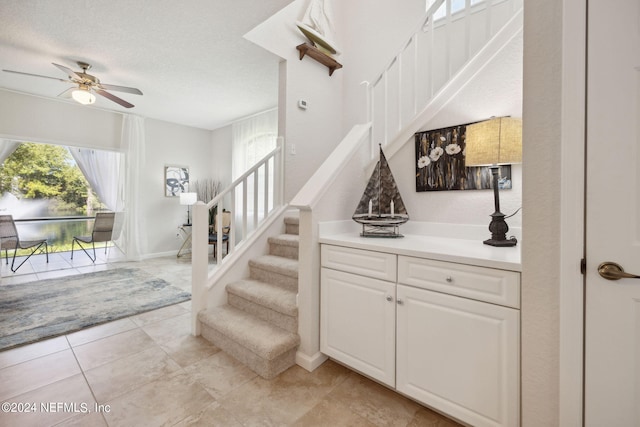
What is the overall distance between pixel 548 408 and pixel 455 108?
5.73 feet

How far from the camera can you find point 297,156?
3164mm

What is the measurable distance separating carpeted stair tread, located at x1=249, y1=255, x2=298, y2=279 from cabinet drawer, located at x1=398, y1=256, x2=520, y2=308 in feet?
3.43

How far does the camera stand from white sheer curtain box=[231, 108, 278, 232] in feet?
16.1

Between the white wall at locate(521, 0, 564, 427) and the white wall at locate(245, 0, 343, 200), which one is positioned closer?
the white wall at locate(521, 0, 564, 427)

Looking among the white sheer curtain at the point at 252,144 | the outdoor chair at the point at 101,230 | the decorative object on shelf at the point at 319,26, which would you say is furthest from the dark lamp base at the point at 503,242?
the outdoor chair at the point at 101,230

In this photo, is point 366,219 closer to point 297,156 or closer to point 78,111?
point 297,156

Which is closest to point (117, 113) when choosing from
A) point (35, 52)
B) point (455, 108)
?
point (35, 52)

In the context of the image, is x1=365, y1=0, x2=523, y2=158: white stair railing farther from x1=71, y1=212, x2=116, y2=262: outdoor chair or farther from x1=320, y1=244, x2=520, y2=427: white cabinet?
x1=71, y1=212, x2=116, y2=262: outdoor chair

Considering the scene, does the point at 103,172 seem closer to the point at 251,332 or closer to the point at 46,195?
the point at 46,195

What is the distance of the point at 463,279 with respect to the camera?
1.25 metres

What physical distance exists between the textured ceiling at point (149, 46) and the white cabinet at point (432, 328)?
8.24ft

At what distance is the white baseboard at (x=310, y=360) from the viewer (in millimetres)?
1816

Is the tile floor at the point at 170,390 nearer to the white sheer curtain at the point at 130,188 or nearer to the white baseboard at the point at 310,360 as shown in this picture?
the white baseboard at the point at 310,360

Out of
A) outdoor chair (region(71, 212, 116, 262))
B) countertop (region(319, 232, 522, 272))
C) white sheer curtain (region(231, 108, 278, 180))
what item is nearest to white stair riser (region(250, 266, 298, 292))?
countertop (region(319, 232, 522, 272))
